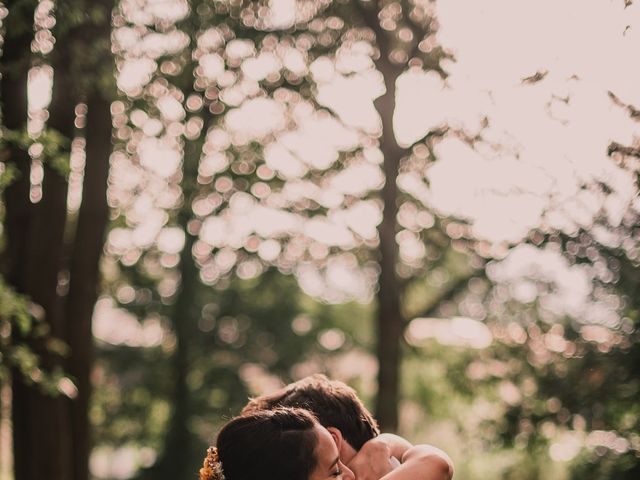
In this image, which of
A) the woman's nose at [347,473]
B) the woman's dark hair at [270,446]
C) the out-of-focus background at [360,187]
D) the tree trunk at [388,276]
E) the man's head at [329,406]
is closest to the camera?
the woman's dark hair at [270,446]

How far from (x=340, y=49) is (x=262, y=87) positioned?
1.41 metres

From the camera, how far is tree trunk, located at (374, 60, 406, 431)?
1411cm

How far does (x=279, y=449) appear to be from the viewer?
417 cm

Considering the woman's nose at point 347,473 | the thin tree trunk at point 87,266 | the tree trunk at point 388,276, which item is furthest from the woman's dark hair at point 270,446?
the tree trunk at point 388,276

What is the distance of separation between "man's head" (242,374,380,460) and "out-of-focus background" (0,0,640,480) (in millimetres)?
393

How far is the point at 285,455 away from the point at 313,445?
0.14m

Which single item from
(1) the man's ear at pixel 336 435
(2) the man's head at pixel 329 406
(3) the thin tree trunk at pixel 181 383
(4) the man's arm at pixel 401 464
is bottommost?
(3) the thin tree trunk at pixel 181 383

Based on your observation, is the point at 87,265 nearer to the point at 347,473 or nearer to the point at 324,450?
the point at 347,473

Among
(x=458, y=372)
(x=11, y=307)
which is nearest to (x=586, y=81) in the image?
(x=11, y=307)

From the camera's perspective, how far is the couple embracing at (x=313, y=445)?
417 centimetres

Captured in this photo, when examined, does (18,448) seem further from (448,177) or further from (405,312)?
(405,312)

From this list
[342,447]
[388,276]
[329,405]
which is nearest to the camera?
[342,447]

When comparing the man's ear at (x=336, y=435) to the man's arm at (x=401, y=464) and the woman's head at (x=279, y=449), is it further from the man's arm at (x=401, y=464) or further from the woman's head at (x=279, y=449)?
the woman's head at (x=279, y=449)

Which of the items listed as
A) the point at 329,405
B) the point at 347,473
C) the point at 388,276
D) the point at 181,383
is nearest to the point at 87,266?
the point at 388,276
